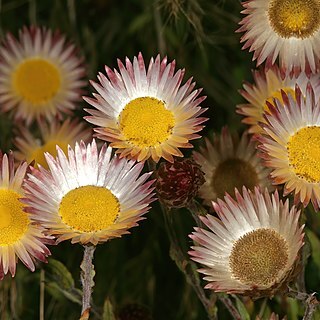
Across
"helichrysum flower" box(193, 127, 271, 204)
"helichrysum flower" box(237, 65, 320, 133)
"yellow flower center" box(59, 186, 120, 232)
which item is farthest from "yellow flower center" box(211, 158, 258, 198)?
"yellow flower center" box(59, 186, 120, 232)

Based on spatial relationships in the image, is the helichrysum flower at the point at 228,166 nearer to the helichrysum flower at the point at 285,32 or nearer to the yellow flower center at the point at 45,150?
the helichrysum flower at the point at 285,32

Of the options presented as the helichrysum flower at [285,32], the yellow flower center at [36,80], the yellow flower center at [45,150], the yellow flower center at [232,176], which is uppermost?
the yellow flower center at [36,80]

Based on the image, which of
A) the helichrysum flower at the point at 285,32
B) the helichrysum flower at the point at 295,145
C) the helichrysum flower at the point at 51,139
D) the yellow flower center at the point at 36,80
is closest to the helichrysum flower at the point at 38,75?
the yellow flower center at the point at 36,80

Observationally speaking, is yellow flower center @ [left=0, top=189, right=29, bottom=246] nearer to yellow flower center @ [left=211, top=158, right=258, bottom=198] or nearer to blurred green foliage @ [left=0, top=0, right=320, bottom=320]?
blurred green foliage @ [left=0, top=0, right=320, bottom=320]

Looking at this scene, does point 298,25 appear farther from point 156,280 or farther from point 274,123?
point 156,280

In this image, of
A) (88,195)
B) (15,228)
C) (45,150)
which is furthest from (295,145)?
(45,150)

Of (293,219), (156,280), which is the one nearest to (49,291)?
(156,280)
